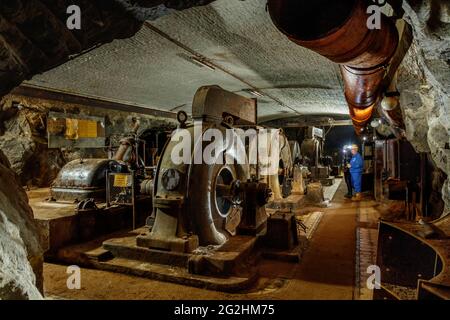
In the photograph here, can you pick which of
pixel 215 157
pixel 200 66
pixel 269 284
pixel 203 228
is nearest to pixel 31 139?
pixel 200 66

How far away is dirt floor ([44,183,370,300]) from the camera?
3.30m

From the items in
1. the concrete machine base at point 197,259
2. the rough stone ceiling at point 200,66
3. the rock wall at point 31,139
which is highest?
the rough stone ceiling at point 200,66

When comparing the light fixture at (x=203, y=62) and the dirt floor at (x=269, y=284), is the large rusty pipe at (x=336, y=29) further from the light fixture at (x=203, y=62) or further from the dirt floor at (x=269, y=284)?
the light fixture at (x=203, y=62)

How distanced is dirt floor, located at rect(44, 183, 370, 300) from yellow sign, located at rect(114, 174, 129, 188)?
181 cm

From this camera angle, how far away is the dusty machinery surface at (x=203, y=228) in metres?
3.73

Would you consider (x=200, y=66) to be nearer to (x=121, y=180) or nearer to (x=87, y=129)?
(x=121, y=180)

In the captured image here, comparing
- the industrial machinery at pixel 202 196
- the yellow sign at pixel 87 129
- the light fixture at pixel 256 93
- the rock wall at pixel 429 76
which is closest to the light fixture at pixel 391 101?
the rock wall at pixel 429 76

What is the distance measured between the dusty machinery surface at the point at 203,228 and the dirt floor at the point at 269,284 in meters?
0.15

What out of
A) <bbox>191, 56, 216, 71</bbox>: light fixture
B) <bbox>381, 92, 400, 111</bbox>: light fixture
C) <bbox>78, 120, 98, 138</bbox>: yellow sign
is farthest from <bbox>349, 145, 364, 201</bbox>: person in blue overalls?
<bbox>78, 120, 98, 138</bbox>: yellow sign

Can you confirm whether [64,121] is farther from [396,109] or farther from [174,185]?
[396,109]

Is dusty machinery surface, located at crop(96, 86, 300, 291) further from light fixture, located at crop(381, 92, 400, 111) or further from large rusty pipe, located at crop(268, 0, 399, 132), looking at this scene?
light fixture, located at crop(381, 92, 400, 111)

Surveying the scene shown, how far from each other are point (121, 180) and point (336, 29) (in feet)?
15.1

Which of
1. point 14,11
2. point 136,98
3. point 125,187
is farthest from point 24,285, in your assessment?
point 136,98

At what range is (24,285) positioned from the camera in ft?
5.87
